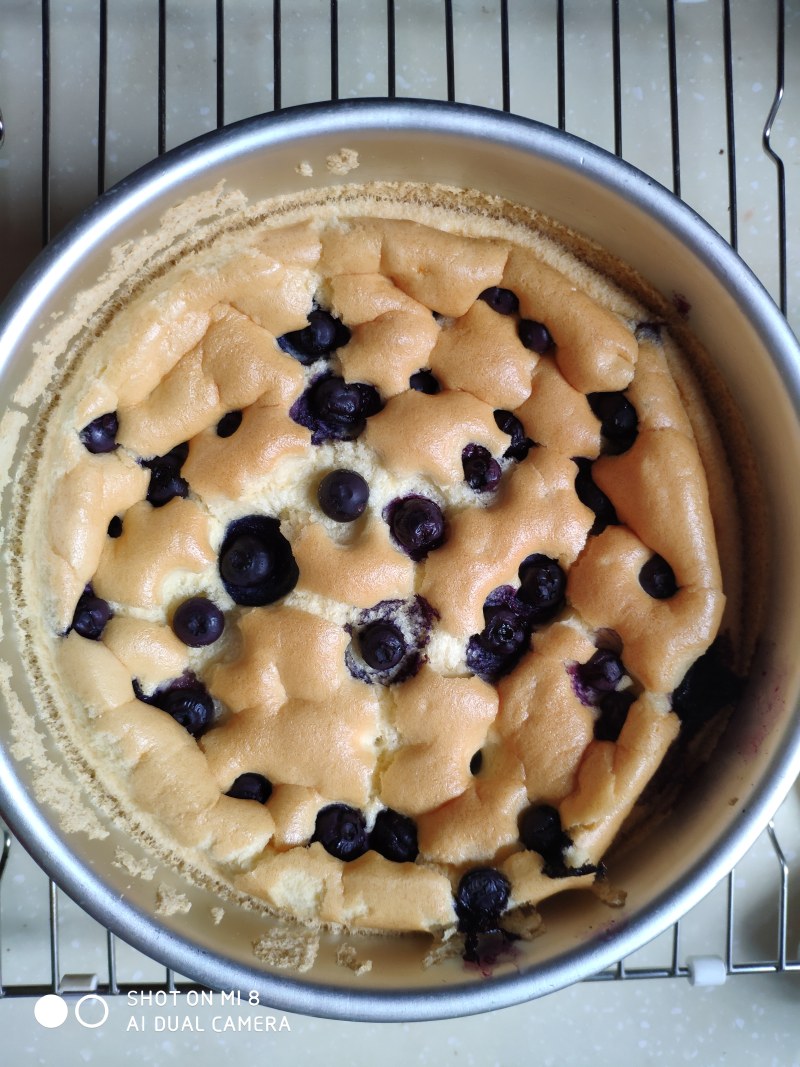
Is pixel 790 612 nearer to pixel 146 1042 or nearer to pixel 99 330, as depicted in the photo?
pixel 99 330

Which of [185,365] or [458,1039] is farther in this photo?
[458,1039]

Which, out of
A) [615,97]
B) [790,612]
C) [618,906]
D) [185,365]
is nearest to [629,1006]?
[618,906]

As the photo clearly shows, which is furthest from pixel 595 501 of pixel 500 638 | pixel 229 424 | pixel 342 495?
Result: pixel 229 424

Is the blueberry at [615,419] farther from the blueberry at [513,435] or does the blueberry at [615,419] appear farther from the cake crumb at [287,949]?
the cake crumb at [287,949]

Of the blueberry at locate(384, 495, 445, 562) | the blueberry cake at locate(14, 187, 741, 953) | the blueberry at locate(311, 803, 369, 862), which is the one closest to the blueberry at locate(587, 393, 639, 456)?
the blueberry cake at locate(14, 187, 741, 953)

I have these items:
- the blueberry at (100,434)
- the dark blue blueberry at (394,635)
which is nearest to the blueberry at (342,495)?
the dark blue blueberry at (394,635)

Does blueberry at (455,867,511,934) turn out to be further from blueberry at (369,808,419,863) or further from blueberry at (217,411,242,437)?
blueberry at (217,411,242,437)

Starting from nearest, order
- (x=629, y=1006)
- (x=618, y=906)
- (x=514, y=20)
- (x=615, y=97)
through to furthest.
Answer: (x=618, y=906) < (x=615, y=97) < (x=514, y=20) < (x=629, y=1006)
